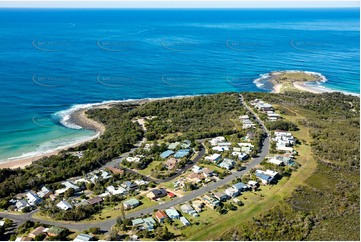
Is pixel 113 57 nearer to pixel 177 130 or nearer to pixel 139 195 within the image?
pixel 177 130

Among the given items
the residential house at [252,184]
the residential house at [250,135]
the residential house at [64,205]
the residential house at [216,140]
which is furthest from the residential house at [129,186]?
the residential house at [250,135]

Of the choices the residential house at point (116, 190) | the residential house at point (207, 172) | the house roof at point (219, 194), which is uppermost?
the residential house at point (207, 172)

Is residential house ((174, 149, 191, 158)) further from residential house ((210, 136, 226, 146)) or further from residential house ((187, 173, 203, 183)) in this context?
residential house ((187, 173, 203, 183))

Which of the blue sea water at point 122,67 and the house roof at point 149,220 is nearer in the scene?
the house roof at point 149,220

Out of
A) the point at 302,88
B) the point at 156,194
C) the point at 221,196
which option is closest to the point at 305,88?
the point at 302,88

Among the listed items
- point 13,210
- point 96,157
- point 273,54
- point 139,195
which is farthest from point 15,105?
point 273,54

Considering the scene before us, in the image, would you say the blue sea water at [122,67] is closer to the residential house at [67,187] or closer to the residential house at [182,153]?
the residential house at [67,187]

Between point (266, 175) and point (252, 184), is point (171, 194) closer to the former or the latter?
point (252, 184)
